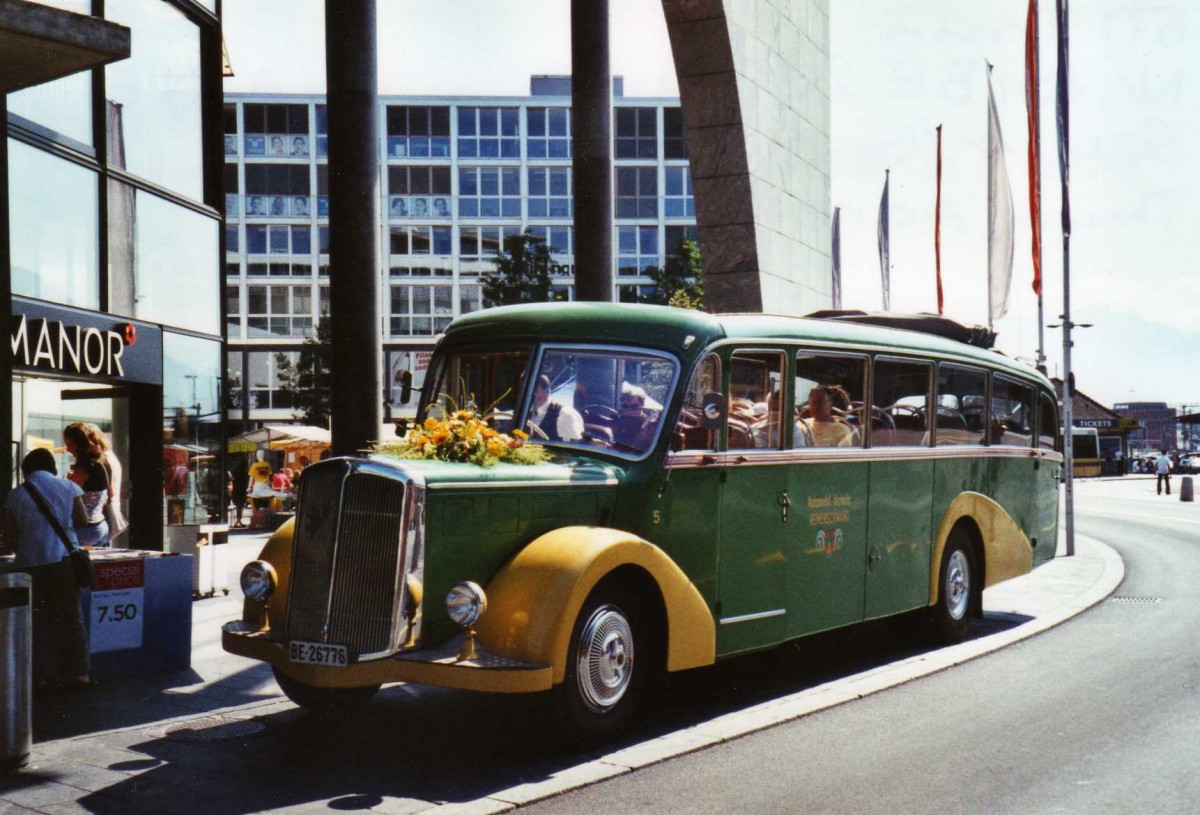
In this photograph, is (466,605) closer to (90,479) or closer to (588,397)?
(588,397)

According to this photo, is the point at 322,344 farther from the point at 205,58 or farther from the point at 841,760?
the point at 841,760

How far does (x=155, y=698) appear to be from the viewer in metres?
8.41

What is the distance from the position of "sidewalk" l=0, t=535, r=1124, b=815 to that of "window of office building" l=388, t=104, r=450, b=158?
2366 inches

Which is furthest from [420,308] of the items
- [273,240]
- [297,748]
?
[297,748]

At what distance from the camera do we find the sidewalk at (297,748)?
596 centimetres

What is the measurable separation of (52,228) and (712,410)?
823 centimetres

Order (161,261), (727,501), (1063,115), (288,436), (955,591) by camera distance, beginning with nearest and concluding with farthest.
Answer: (727,501), (955,591), (161,261), (1063,115), (288,436)

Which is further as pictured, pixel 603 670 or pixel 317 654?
pixel 603 670

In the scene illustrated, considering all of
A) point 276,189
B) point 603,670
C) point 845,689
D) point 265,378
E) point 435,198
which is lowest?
point 845,689

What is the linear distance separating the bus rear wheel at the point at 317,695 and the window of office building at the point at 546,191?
2406 inches

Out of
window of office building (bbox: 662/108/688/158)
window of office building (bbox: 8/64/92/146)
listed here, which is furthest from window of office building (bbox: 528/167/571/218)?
window of office building (bbox: 8/64/92/146)

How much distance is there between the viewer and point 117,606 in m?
9.10

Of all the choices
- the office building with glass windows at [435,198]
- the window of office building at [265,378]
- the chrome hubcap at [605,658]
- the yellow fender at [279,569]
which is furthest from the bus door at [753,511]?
the office building with glass windows at [435,198]

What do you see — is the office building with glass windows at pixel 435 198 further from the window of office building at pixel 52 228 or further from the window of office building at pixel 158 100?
the window of office building at pixel 52 228
